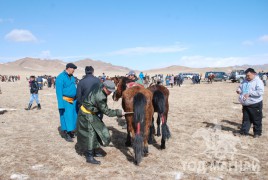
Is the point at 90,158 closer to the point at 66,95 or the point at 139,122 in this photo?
the point at 139,122

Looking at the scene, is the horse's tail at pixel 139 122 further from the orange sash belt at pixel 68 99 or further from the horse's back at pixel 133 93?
the orange sash belt at pixel 68 99

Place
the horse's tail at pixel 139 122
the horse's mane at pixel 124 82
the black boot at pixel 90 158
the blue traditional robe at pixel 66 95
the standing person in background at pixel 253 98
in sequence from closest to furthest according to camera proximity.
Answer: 1. the horse's tail at pixel 139 122
2. the black boot at pixel 90 158
3. the horse's mane at pixel 124 82
4. the blue traditional robe at pixel 66 95
5. the standing person in background at pixel 253 98

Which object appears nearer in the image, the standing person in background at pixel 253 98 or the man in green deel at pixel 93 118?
the man in green deel at pixel 93 118

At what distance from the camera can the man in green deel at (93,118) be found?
4.97 m

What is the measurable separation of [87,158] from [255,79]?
4.77 meters

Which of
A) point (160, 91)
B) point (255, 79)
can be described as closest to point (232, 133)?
point (255, 79)

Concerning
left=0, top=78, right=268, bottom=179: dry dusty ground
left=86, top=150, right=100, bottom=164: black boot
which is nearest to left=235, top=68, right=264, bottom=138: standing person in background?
left=0, top=78, right=268, bottom=179: dry dusty ground

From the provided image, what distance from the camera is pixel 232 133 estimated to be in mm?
7781

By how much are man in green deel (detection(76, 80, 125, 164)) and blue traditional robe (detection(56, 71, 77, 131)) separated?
1.50 m

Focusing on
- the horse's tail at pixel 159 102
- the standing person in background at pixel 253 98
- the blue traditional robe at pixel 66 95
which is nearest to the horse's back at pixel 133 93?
the horse's tail at pixel 159 102

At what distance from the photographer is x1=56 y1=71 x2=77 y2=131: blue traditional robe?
21.6ft

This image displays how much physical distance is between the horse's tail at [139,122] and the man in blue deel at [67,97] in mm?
2227

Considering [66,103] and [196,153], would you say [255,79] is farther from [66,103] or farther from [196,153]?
[66,103]

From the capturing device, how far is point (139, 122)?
5.01 meters
